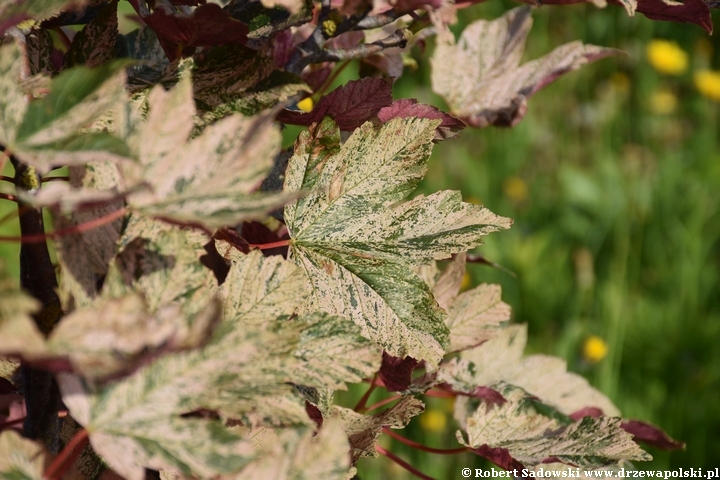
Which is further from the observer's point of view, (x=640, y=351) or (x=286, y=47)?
(x=640, y=351)

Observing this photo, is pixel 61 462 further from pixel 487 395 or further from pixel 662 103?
pixel 662 103

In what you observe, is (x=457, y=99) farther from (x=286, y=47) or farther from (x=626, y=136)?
(x=626, y=136)

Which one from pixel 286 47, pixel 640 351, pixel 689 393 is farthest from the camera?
pixel 640 351

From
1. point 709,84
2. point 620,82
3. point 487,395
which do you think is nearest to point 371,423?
point 487,395

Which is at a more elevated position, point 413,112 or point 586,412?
point 413,112

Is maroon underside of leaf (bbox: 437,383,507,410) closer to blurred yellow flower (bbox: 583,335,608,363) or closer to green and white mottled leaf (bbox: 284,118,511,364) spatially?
green and white mottled leaf (bbox: 284,118,511,364)

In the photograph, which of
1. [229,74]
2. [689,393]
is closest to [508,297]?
[689,393]
